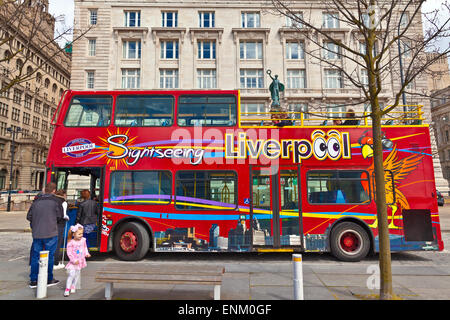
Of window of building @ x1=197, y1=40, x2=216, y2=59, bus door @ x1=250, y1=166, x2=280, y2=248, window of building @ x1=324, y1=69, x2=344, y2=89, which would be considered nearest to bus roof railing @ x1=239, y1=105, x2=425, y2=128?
bus door @ x1=250, y1=166, x2=280, y2=248

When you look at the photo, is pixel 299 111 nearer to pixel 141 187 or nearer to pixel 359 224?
pixel 359 224

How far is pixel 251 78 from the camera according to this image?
34.4 meters

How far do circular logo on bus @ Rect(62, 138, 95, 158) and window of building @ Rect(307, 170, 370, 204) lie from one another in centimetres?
669

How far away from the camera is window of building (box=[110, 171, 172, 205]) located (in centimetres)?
845

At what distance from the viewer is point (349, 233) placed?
27.6 ft

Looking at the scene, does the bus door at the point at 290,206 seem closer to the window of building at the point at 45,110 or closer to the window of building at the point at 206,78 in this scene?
the window of building at the point at 206,78

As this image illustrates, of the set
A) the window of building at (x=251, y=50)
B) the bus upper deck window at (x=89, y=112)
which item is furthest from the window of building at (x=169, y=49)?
the bus upper deck window at (x=89, y=112)

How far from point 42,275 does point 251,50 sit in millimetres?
34291

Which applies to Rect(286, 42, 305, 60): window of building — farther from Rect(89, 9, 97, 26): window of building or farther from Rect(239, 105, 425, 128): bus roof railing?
Rect(239, 105, 425, 128): bus roof railing

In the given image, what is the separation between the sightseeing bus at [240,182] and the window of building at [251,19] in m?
30.9

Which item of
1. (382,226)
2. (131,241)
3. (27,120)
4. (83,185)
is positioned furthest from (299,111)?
(27,120)

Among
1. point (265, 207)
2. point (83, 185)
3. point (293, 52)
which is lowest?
point (265, 207)
